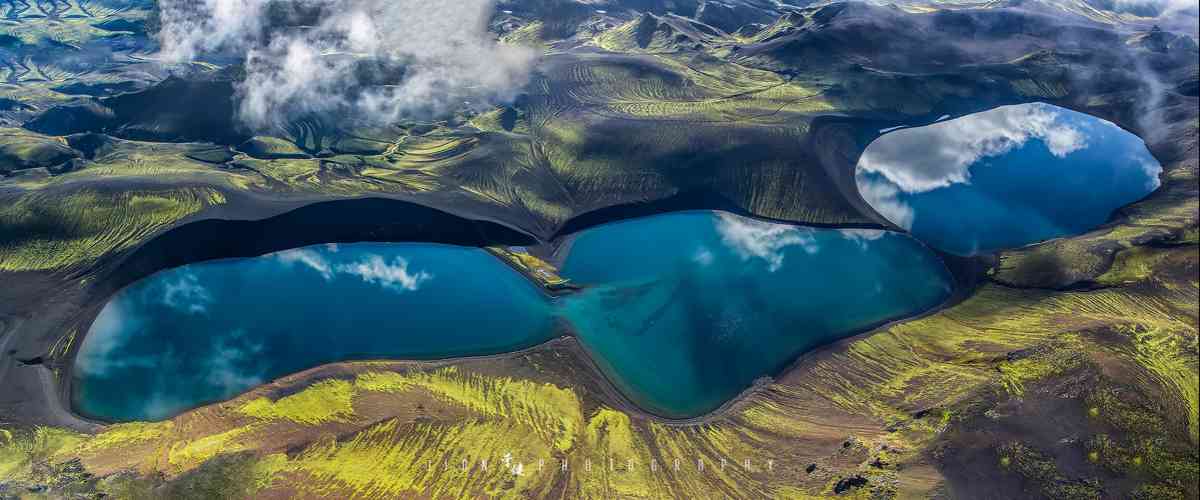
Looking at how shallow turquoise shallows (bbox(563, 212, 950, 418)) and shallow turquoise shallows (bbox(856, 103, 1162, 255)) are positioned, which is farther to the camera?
shallow turquoise shallows (bbox(856, 103, 1162, 255))

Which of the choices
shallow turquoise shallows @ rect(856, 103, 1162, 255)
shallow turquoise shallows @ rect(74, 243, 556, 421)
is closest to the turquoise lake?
shallow turquoise shallows @ rect(74, 243, 556, 421)

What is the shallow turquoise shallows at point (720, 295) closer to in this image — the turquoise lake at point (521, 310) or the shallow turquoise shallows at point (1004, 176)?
the turquoise lake at point (521, 310)

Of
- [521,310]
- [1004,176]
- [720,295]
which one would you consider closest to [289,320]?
[521,310]

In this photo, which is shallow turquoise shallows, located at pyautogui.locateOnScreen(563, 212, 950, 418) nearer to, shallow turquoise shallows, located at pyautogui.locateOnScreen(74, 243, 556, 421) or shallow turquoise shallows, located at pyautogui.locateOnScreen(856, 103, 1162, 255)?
shallow turquoise shallows, located at pyautogui.locateOnScreen(74, 243, 556, 421)

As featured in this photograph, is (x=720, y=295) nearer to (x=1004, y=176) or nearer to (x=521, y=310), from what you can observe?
(x=521, y=310)

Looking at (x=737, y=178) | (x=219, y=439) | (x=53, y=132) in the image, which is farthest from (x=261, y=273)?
(x=53, y=132)

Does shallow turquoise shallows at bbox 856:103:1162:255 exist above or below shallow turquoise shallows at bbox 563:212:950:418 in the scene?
above

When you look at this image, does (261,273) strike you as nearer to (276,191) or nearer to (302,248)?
(302,248)
